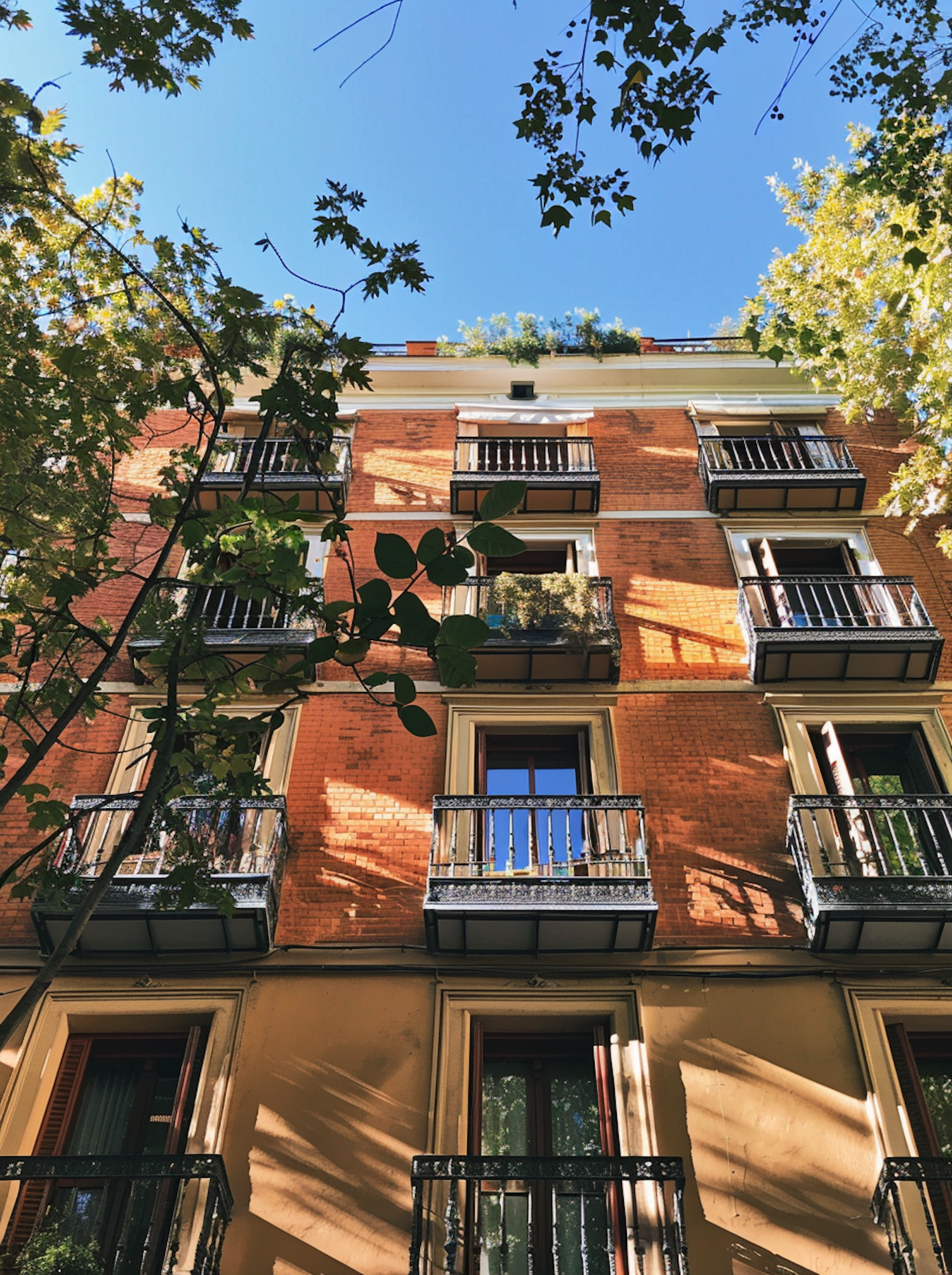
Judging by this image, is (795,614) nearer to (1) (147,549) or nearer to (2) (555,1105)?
(2) (555,1105)

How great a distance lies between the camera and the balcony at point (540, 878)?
964 centimetres

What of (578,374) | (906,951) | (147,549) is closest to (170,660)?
(906,951)

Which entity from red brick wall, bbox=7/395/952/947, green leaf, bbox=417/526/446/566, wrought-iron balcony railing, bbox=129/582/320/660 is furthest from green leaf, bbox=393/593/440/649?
wrought-iron balcony railing, bbox=129/582/320/660

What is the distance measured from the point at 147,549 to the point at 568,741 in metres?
6.43

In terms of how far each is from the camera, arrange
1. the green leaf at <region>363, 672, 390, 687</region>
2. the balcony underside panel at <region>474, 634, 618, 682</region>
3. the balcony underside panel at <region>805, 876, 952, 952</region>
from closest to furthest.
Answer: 1. the green leaf at <region>363, 672, 390, 687</region>
2. the balcony underside panel at <region>805, 876, 952, 952</region>
3. the balcony underside panel at <region>474, 634, 618, 682</region>

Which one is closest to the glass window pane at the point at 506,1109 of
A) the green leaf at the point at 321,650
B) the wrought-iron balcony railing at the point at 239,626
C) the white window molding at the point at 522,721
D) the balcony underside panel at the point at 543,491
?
the white window molding at the point at 522,721

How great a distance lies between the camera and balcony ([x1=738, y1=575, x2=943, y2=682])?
12.2 metres

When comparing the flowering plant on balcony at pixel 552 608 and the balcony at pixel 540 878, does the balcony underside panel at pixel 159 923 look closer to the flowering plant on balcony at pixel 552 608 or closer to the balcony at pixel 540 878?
the balcony at pixel 540 878

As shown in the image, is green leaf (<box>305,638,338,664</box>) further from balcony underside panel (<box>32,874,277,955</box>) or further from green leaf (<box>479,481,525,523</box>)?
balcony underside panel (<box>32,874,277,955</box>)

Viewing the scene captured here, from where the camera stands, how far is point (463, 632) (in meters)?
4.71

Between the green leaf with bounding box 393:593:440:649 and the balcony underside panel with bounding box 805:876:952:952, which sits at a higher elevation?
the balcony underside panel with bounding box 805:876:952:952

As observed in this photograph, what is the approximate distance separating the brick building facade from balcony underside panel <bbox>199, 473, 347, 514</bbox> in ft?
4.92

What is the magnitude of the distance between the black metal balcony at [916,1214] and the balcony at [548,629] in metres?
5.89

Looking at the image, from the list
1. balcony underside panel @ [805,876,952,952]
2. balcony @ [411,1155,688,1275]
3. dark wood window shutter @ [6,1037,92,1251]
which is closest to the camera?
balcony @ [411,1155,688,1275]
